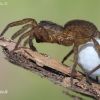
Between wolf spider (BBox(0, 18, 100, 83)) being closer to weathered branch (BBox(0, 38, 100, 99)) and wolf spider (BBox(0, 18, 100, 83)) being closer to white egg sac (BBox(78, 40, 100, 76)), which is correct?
white egg sac (BBox(78, 40, 100, 76))

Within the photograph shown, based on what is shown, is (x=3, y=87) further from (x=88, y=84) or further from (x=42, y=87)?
(x=88, y=84)

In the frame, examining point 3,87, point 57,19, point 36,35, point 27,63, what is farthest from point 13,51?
point 57,19

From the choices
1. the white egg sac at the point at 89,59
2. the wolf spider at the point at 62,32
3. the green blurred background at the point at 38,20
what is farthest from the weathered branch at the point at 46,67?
the green blurred background at the point at 38,20

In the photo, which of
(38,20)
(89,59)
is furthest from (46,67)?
(38,20)

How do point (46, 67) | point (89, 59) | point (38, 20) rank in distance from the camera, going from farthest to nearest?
point (38, 20) → point (89, 59) → point (46, 67)

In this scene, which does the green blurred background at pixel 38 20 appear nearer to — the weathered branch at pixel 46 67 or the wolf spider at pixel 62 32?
the wolf spider at pixel 62 32

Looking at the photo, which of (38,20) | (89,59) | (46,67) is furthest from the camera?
(38,20)

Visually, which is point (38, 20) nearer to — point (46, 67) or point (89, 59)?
point (89, 59)
